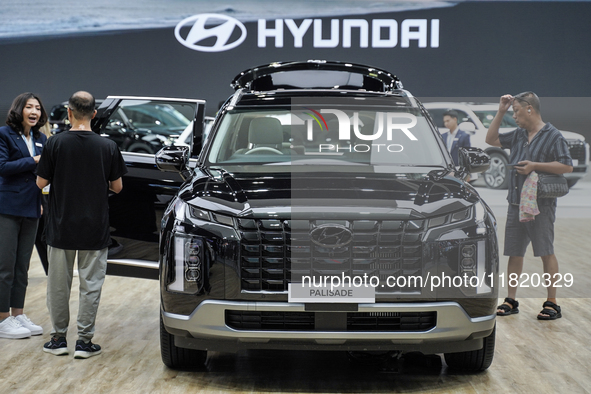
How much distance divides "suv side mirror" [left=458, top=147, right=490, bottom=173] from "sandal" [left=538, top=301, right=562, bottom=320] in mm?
1558

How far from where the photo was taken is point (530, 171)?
5133 millimetres

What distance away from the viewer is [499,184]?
968 centimetres

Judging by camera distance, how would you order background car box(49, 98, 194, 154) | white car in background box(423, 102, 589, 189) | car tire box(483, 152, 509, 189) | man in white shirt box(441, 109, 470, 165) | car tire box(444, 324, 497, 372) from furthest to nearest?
background car box(49, 98, 194, 154) → car tire box(483, 152, 509, 189) → white car in background box(423, 102, 589, 189) → man in white shirt box(441, 109, 470, 165) → car tire box(444, 324, 497, 372)

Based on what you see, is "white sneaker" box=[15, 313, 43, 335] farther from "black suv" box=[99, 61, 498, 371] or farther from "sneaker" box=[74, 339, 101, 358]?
"black suv" box=[99, 61, 498, 371]

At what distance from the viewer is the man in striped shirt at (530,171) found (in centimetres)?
Answer: 507

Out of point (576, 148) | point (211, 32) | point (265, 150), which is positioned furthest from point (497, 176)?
point (265, 150)

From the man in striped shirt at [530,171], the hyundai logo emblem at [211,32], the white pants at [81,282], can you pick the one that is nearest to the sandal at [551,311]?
the man in striped shirt at [530,171]

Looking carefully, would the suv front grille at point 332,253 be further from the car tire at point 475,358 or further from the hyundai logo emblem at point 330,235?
the car tire at point 475,358

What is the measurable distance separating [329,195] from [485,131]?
20.5 ft

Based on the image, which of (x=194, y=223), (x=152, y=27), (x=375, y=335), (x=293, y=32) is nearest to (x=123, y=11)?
(x=152, y=27)

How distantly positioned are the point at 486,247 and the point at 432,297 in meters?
0.37

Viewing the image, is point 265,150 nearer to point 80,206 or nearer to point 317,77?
point 80,206

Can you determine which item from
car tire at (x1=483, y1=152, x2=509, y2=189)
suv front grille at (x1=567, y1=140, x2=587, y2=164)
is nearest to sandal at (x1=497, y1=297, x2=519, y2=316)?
suv front grille at (x1=567, y1=140, x2=587, y2=164)

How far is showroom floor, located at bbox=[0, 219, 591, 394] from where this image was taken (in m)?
3.52
